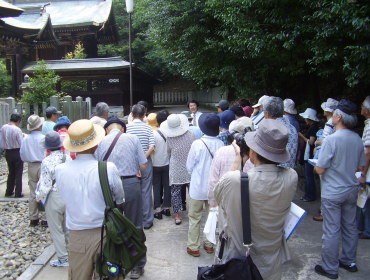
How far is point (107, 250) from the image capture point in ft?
8.95

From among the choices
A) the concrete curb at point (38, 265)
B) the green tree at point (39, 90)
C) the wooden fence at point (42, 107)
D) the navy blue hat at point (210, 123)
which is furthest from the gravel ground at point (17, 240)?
the green tree at point (39, 90)

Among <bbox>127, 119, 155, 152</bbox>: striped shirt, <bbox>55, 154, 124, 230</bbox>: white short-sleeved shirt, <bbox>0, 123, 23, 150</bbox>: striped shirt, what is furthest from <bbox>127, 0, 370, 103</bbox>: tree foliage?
<bbox>0, 123, 23, 150</bbox>: striped shirt

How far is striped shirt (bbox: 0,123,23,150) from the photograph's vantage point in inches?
271

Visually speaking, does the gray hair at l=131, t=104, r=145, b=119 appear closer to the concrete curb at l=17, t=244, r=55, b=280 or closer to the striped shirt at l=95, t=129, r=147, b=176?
the striped shirt at l=95, t=129, r=147, b=176

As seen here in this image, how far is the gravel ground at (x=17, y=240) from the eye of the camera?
4449 millimetres

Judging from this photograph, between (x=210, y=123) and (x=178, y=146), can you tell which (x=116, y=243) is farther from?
(x=178, y=146)

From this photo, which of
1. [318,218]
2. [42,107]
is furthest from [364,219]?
[42,107]

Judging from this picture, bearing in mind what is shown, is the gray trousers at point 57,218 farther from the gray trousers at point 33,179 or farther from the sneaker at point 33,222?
the sneaker at point 33,222

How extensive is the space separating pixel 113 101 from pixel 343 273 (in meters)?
16.7

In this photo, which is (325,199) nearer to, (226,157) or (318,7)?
(226,157)

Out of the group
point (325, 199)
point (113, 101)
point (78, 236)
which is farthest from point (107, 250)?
point (113, 101)

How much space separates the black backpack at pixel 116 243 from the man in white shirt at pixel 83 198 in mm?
79

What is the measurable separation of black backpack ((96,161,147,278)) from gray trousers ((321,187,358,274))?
2081 mm

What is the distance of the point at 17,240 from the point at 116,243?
3.31 meters
